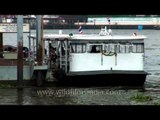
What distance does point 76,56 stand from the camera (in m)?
31.2

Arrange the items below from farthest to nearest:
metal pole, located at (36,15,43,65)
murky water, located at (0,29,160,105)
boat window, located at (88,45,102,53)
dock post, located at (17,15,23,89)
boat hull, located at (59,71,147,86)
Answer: boat window, located at (88,45,102,53), boat hull, located at (59,71,147,86), metal pole, located at (36,15,43,65), dock post, located at (17,15,23,89), murky water, located at (0,29,160,105)

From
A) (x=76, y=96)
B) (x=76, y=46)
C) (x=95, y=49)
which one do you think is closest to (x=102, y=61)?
(x=95, y=49)

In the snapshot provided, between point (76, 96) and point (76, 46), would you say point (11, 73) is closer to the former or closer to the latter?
point (76, 96)

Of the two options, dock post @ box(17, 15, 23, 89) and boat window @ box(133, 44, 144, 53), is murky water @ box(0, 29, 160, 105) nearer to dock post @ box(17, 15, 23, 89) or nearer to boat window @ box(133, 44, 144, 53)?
dock post @ box(17, 15, 23, 89)

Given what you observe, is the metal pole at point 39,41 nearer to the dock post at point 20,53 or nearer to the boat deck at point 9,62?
the dock post at point 20,53

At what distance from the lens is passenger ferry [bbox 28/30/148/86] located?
31.1m

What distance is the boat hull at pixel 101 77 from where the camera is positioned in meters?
31.0

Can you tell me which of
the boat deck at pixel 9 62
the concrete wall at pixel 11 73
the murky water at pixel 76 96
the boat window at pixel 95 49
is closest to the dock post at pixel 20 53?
the murky water at pixel 76 96

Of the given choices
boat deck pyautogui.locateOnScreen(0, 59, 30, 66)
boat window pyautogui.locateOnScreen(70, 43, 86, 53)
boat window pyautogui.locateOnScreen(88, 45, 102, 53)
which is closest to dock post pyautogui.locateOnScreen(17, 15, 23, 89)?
boat deck pyautogui.locateOnScreen(0, 59, 30, 66)

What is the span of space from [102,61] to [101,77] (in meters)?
1.05

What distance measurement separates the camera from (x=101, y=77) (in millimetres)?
31078
